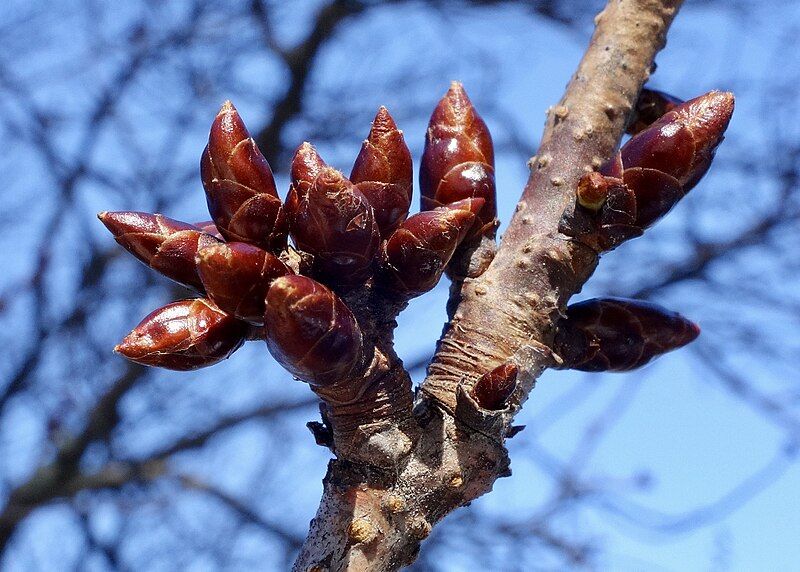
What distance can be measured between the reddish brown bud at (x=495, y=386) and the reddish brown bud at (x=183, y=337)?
0.32m

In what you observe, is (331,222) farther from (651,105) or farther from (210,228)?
(651,105)

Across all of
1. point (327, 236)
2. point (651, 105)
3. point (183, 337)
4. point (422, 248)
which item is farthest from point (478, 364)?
point (651, 105)

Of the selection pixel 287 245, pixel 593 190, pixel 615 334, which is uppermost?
pixel 593 190

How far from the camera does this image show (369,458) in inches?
42.8

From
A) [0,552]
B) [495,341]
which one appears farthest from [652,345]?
[0,552]

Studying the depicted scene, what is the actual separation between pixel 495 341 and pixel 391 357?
0.49 feet

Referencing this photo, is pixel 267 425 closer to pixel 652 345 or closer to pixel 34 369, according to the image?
pixel 34 369

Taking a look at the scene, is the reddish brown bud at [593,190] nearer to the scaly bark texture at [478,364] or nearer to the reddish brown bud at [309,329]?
the scaly bark texture at [478,364]

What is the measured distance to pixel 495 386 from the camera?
1.08 metres

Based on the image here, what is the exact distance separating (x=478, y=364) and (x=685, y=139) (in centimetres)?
41

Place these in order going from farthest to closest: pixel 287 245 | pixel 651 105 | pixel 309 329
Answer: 1. pixel 651 105
2. pixel 287 245
3. pixel 309 329

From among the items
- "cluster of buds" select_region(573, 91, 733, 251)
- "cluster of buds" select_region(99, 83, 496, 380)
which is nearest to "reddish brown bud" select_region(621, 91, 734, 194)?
"cluster of buds" select_region(573, 91, 733, 251)

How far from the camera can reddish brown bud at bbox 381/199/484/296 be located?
1.11 m

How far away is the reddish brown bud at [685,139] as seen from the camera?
1.14 meters
